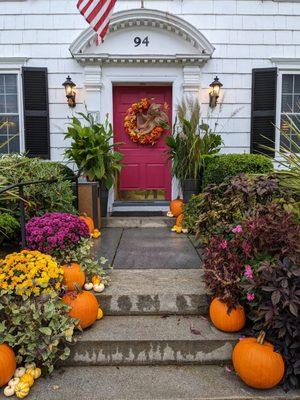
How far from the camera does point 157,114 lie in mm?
6152

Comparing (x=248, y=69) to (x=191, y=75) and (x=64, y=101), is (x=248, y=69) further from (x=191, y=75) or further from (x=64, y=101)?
(x=64, y=101)

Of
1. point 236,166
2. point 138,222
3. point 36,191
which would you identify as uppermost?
point 236,166

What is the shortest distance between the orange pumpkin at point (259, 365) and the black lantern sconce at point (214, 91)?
4.50 metres

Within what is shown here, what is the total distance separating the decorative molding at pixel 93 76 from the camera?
19.2 ft

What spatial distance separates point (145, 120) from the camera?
6.15 m

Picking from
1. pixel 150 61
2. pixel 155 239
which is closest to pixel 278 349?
pixel 155 239

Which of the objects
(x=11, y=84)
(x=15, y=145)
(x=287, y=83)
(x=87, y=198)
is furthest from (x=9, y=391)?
(x=287, y=83)

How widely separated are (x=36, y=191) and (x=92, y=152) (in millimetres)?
1548

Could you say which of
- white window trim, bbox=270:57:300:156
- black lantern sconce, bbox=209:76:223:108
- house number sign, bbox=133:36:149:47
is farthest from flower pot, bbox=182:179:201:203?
house number sign, bbox=133:36:149:47

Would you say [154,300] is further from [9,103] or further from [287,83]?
[287,83]

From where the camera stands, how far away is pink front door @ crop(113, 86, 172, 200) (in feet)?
20.4

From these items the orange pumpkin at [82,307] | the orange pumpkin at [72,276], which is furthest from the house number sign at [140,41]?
the orange pumpkin at [82,307]

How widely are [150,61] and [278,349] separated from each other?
4980 millimetres

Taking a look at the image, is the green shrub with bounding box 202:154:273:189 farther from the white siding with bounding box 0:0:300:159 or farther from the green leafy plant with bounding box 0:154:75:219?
the green leafy plant with bounding box 0:154:75:219
